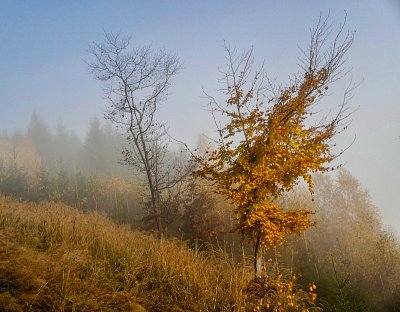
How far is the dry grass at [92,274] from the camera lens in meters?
3.87

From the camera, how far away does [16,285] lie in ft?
12.6

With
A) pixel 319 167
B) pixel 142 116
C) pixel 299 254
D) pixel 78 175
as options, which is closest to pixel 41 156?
pixel 78 175

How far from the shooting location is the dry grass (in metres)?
3.87

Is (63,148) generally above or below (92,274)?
above

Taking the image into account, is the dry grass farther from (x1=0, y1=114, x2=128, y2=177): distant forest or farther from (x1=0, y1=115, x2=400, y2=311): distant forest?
(x1=0, y1=114, x2=128, y2=177): distant forest

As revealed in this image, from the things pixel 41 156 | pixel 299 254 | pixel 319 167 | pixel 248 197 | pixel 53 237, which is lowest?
pixel 299 254

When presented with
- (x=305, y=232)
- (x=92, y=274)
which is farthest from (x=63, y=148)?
(x=92, y=274)

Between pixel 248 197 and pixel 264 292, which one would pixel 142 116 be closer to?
pixel 248 197

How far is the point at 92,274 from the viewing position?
482 centimetres

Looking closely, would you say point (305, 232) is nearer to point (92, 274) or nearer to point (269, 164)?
point (269, 164)

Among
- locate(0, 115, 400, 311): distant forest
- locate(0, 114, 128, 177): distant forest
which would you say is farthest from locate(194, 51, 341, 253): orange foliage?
locate(0, 114, 128, 177): distant forest

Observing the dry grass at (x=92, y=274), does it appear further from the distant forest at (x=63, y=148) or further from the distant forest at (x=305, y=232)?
the distant forest at (x=63, y=148)

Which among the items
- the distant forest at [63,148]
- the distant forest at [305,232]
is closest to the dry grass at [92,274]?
the distant forest at [305,232]

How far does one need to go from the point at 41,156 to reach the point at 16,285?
71776mm
